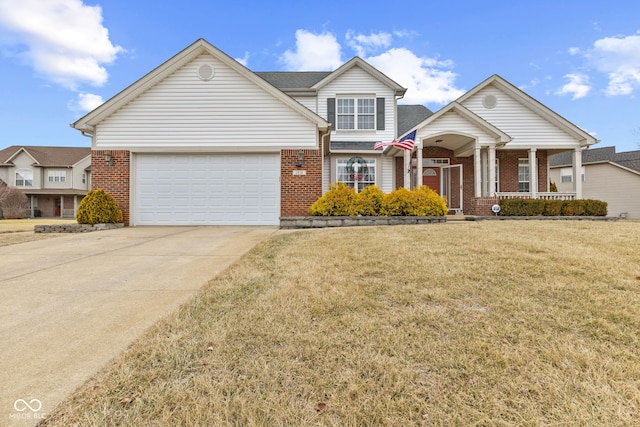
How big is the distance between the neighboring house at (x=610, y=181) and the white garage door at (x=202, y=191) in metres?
19.2

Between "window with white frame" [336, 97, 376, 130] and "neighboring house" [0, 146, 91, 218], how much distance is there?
29.4 metres

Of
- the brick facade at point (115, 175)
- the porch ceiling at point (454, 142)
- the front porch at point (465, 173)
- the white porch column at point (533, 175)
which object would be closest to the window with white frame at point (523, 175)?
the front porch at point (465, 173)

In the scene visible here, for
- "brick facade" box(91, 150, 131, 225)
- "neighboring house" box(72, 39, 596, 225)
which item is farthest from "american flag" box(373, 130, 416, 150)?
"brick facade" box(91, 150, 131, 225)

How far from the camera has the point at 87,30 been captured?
13.2m

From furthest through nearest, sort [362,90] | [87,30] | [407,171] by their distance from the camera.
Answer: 1. [362,90]
2. [87,30]
3. [407,171]

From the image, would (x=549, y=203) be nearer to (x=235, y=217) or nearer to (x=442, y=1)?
(x=442, y=1)

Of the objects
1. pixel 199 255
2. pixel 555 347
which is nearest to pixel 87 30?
pixel 199 255

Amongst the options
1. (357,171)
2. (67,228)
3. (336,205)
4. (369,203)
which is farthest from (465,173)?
(67,228)

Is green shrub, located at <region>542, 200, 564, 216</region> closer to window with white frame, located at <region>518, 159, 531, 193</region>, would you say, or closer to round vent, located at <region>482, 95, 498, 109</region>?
window with white frame, located at <region>518, 159, 531, 193</region>

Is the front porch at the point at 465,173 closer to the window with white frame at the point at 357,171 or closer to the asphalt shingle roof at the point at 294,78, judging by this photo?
the window with white frame at the point at 357,171

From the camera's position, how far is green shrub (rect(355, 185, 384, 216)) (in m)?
9.66

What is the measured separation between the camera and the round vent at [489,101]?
13820 mm

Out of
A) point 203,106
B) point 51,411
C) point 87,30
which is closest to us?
point 51,411

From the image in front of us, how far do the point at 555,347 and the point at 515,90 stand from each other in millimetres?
14787
